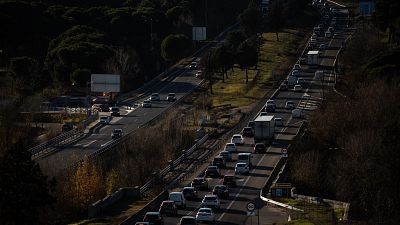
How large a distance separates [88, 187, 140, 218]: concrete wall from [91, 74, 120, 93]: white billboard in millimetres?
37009

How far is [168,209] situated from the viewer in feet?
162

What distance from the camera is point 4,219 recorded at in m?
40.2

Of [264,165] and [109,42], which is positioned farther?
[109,42]

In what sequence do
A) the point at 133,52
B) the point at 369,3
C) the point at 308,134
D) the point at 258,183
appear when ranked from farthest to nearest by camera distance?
the point at 369,3
the point at 133,52
the point at 308,134
the point at 258,183

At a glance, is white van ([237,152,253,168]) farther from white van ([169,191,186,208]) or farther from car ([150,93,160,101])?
car ([150,93,160,101])

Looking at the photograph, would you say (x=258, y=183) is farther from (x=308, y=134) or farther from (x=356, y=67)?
(x=356, y=67)

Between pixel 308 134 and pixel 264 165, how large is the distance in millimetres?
5730

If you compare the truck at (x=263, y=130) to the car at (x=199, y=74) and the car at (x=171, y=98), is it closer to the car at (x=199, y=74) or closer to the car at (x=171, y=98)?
the car at (x=171, y=98)

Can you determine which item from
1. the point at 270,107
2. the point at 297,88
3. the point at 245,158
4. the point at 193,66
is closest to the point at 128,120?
the point at 270,107

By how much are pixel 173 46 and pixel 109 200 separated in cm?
6080

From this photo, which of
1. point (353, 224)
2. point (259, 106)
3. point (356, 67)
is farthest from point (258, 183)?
point (356, 67)

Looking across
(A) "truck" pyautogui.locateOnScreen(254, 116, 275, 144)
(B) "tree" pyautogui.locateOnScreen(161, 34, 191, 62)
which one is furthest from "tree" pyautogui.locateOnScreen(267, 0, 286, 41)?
(A) "truck" pyautogui.locateOnScreen(254, 116, 275, 144)

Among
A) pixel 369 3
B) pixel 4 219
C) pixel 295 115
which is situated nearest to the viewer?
pixel 4 219

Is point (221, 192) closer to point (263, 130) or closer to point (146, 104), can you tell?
point (263, 130)
